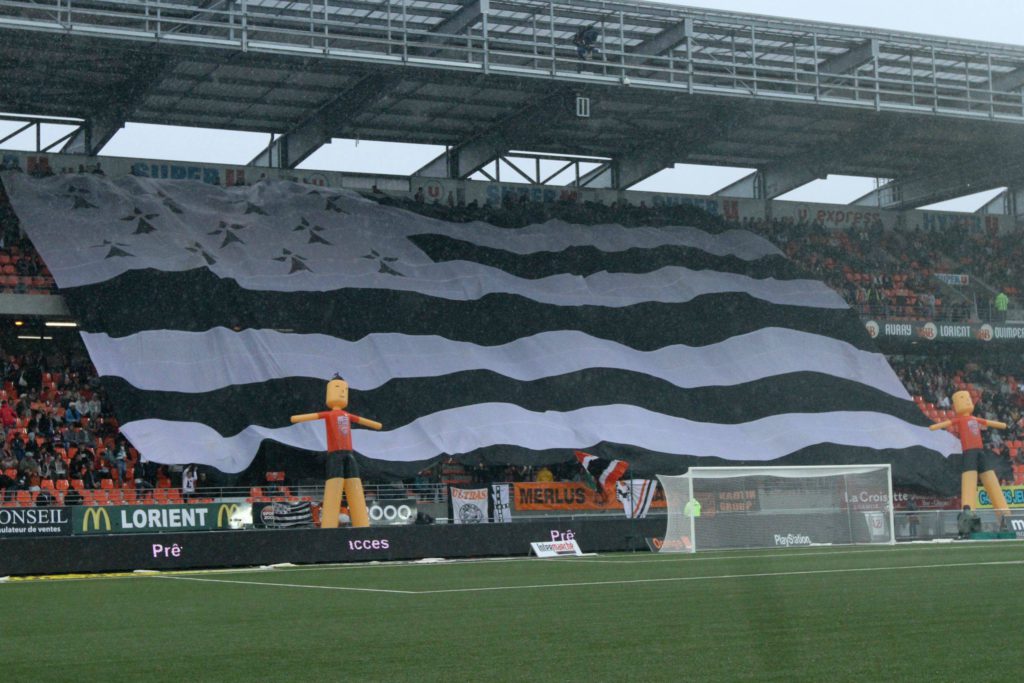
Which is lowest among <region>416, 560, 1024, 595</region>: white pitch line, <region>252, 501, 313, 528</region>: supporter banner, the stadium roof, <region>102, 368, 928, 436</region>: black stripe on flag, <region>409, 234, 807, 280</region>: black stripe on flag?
<region>416, 560, 1024, 595</region>: white pitch line

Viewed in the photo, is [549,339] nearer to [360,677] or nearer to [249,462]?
[249,462]

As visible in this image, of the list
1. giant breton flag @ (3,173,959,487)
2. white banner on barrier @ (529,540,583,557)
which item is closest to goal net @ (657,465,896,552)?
white banner on barrier @ (529,540,583,557)

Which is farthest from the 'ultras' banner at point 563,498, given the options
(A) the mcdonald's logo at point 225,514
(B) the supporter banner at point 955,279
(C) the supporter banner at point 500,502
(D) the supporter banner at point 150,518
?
(B) the supporter banner at point 955,279

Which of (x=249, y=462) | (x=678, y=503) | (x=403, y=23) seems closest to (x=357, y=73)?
(x=403, y=23)

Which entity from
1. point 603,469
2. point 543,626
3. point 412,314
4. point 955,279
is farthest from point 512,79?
point 543,626

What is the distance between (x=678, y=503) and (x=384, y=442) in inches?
315

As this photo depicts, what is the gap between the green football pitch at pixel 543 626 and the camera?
6.88 metres

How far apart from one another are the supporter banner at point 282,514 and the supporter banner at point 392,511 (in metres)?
1.45

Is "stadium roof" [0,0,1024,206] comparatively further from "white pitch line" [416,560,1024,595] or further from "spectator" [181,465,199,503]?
"white pitch line" [416,560,1024,595]

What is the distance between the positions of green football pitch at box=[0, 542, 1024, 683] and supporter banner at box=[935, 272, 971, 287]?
30481 millimetres

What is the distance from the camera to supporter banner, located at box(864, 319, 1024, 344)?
41.4m

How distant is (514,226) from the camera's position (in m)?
38.8

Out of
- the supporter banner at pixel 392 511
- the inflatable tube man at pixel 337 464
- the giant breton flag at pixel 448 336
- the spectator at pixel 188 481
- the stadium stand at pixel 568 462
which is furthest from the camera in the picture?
the giant breton flag at pixel 448 336

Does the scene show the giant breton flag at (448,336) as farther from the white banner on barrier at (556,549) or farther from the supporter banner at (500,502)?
the white banner on barrier at (556,549)
